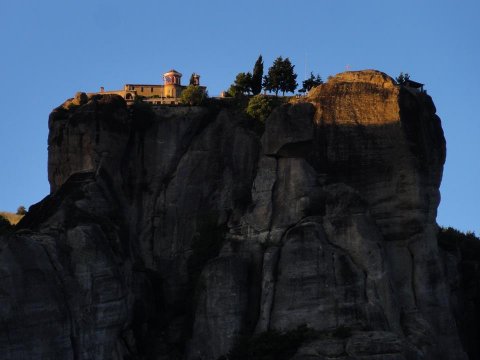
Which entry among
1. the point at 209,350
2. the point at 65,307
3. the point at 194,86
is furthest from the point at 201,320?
the point at 194,86

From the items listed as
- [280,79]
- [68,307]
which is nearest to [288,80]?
[280,79]

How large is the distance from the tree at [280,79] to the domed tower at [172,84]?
6408 mm

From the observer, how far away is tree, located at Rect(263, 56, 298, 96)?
100812 mm

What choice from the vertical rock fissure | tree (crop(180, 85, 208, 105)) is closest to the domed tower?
tree (crop(180, 85, 208, 105))

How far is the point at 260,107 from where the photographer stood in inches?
3775

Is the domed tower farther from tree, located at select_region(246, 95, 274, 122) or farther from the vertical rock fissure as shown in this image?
the vertical rock fissure

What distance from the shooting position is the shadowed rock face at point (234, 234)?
82.5 metres

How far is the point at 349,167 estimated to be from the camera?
91375mm

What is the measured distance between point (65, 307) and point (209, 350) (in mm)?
9377

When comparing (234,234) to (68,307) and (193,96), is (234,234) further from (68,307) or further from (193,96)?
(68,307)

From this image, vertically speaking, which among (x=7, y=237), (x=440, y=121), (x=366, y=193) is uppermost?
(x=440, y=121)

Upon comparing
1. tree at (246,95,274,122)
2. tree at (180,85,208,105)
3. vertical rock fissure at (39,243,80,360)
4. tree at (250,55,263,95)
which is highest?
tree at (250,55,263,95)

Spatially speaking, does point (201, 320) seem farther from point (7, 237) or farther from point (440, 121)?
point (440, 121)

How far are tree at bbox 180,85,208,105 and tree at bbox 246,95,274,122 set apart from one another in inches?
129
